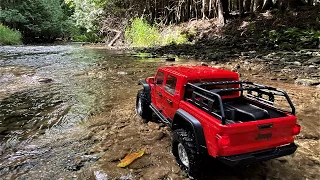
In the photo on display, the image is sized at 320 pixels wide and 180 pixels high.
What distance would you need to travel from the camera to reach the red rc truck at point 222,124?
356 cm

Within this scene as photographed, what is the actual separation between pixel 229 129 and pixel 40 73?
11.1m

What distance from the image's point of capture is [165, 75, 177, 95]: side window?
16.2 feet

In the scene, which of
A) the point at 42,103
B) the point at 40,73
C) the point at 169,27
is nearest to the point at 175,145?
the point at 42,103

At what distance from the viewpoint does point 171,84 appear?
5117 mm

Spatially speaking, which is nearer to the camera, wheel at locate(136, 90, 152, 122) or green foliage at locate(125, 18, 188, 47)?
wheel at locate(136, 90, 152, 122)

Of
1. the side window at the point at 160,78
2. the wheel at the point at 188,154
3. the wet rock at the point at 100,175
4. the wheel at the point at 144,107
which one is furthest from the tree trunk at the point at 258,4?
the wet rock at the point at 100,175

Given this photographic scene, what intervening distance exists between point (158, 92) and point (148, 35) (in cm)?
1884

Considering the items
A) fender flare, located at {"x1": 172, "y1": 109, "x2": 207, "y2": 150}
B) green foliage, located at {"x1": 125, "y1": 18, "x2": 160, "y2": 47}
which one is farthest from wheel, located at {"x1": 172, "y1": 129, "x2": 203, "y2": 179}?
green foliage, located at {"x1": 125, "y1": 18, "x2": 160, "y2": 47}

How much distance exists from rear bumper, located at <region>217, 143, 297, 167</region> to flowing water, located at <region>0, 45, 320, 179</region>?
49 centimetres

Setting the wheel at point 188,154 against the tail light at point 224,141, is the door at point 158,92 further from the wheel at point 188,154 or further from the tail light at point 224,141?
the tail light at point 224,141

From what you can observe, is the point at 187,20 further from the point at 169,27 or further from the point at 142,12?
the point at 142,12

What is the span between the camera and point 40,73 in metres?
12.8

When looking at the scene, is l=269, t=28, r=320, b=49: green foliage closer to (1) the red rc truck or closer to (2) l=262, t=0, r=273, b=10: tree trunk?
(2) l=262, t=0, r=273, b=10: tree trunk

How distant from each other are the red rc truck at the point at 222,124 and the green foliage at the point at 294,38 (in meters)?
10.7
